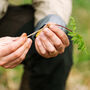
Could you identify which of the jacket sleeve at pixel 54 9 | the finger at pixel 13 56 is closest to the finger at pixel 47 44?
the finger at pixel 13 56

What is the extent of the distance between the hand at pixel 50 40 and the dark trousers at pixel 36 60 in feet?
1.30

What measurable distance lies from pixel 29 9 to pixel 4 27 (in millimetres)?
311

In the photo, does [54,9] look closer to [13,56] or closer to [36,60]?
[36,60]

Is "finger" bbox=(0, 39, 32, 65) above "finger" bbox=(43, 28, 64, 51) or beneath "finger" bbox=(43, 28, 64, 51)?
beneath

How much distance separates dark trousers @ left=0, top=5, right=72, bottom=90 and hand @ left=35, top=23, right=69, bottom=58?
40cm

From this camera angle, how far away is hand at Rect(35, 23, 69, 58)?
1.01 meters

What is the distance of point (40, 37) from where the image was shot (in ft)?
3.42

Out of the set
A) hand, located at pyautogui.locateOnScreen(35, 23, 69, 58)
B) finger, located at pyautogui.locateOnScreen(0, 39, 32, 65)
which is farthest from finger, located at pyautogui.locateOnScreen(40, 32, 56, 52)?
finger, located at pyautogui.locateOnScreen(0, 39, 32, 65)

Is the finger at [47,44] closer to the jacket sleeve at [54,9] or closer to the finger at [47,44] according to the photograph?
the finger at [47,44]

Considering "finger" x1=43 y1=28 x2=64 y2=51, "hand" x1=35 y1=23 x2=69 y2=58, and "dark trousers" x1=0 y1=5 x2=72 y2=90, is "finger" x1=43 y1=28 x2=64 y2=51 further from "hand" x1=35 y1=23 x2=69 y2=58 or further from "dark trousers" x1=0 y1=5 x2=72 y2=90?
"dark trousers" x1=0 y1=5 x2=72 y2=90

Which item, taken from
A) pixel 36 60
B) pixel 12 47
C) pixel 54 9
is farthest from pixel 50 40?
pixel 36 60

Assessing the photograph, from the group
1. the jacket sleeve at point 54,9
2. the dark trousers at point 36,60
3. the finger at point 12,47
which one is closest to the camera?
the finger at point 12,47

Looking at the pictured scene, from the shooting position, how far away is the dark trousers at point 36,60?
1540mm

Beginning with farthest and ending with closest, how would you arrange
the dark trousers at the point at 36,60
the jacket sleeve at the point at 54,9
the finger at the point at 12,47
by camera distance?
the dark trousers at the point at 36,60 < the jacket sleeve at the point at 54,9 < the finger at the point at 12,47
